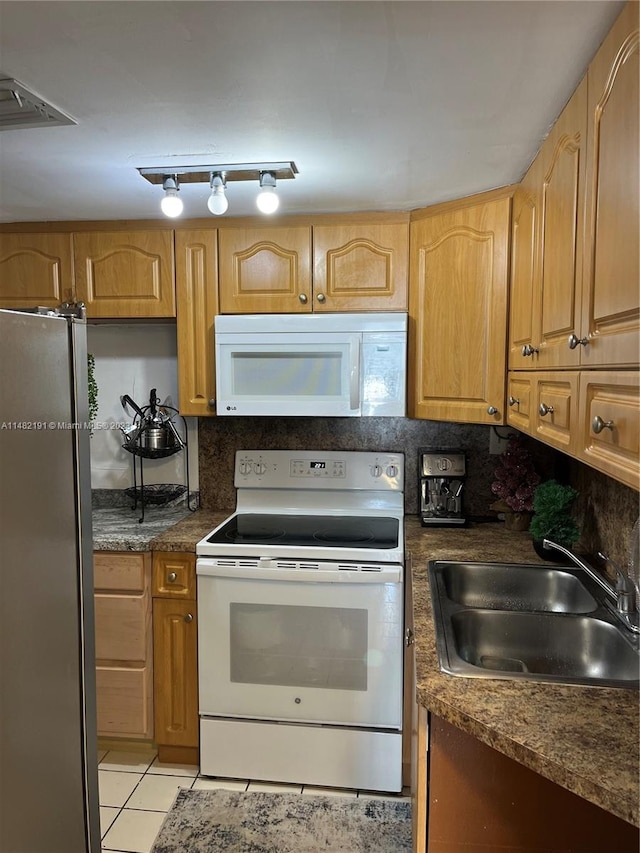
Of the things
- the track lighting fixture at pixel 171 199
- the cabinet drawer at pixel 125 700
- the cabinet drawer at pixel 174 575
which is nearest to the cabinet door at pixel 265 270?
the track lighting fixture at pixel 171 199

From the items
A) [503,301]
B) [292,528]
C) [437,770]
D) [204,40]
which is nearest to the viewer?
[204,40]

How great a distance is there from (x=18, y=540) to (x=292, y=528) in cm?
145

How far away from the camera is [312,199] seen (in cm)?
210

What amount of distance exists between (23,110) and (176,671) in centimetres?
187

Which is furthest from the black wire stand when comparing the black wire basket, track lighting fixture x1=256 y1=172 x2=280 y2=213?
track lighting fixture x1=256 y1=172 x2=280 y2=213

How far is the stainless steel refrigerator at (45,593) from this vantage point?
3.40 feet

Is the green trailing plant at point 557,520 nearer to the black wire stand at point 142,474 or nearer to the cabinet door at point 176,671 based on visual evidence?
the cabinet door at point 176,671

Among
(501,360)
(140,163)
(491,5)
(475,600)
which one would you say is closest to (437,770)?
(475,600)

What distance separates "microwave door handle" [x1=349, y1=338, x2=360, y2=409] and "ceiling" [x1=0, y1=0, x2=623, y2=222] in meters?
0.56

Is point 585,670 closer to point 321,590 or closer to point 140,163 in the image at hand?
point 321,590

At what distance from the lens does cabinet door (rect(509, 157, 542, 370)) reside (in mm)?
1613

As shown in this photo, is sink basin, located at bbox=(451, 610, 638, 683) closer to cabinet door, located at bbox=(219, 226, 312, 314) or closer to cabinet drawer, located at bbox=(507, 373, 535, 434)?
cabinet drawer, located at bbox=(507, 373, 535, 434)

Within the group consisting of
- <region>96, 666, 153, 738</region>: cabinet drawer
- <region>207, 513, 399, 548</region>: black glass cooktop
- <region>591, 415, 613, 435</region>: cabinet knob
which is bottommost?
<region>96, 666, 153, 738</region>: cabinet drawer

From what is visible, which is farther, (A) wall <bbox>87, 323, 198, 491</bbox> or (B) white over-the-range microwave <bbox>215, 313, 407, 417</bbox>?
(A) wall <bbox>87, 323, 198, 491</bbox>
